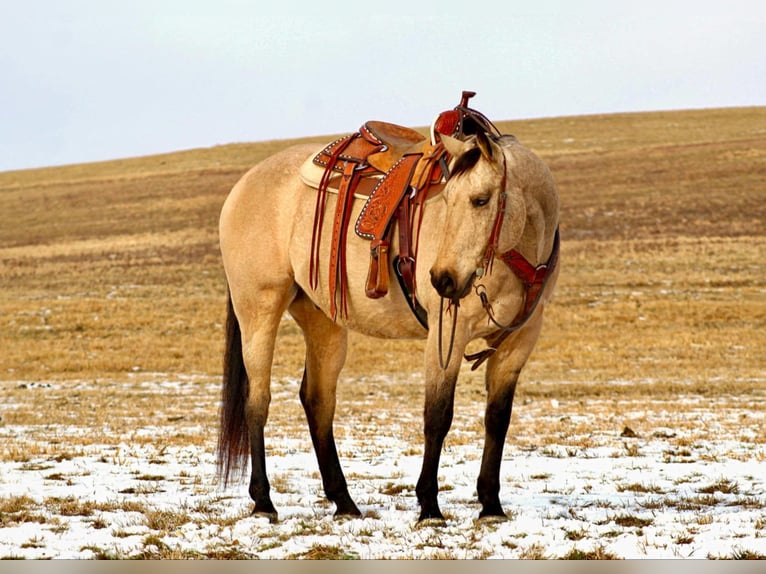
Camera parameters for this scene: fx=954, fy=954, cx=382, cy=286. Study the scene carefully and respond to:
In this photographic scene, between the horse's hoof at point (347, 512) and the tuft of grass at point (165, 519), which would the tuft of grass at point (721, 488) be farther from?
the tuft of grass at point (165, 519)

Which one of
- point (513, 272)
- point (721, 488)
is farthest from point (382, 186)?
point (721, 488)

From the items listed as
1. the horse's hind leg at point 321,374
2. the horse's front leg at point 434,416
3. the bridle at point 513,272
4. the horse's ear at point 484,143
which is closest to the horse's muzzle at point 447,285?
the bridle at point 513,272

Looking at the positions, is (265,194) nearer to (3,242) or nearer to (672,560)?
(672,560)

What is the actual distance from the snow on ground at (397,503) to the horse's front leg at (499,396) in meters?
0.26

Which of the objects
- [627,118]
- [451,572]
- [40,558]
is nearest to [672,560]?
[451,572]

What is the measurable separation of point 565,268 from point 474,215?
26.3 meters

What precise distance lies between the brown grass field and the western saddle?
4414 millimetres

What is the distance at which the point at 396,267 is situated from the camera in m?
6.57

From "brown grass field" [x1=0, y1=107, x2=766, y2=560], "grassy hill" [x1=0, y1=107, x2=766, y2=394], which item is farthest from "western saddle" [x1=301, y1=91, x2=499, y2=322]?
"grassy hill" [x1=0, y1=107, x2=766, y2=394]

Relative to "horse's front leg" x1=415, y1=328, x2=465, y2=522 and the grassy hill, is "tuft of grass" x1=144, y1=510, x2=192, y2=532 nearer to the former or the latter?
"horse's front leg" x1=415, y1=328, x2=465, y2=522

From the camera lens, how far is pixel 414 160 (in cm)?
677

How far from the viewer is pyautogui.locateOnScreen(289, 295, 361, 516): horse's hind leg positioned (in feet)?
24.0

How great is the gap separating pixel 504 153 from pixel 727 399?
11.4 m

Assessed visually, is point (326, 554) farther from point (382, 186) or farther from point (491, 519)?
point (382, 186)
